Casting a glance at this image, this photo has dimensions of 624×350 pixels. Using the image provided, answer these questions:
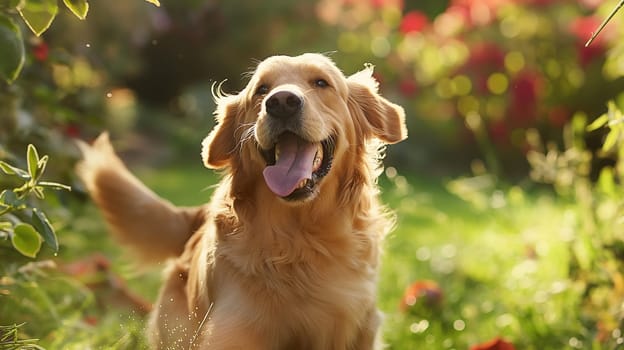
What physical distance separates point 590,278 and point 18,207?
7.82 feet

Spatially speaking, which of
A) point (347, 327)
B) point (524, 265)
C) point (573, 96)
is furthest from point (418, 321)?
point (573, 96)

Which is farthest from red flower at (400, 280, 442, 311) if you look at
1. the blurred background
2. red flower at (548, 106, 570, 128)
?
red flower at (548, 106, 570, 128)

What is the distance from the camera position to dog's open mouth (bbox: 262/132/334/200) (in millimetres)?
2469

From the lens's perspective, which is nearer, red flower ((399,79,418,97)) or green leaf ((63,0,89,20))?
green leaf ((63,0,89,20))

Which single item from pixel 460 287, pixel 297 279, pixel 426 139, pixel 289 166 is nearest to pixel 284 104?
pixel 289 166

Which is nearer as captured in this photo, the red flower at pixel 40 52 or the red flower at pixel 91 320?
the red flower at pixel 40 52

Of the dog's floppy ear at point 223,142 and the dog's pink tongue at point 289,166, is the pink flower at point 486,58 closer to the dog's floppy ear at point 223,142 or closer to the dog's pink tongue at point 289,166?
the dog's floppy ear at point 223,142

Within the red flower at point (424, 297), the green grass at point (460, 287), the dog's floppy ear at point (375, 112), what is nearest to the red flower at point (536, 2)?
the green grass at point (460, 287)

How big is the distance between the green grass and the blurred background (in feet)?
0.04

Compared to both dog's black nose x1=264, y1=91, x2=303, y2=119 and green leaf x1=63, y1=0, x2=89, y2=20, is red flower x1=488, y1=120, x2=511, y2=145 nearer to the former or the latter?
dog's black nose x1=264, y1=91, x2=303, y2=119

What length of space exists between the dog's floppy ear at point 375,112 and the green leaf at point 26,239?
121 cm

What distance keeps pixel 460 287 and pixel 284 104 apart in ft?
7.36

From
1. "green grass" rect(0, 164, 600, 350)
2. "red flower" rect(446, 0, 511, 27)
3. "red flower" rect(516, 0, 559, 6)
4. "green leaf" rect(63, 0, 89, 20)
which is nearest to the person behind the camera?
"green leaf" rect(63, 0, 89, 20)

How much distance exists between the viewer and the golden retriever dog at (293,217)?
252 cm
